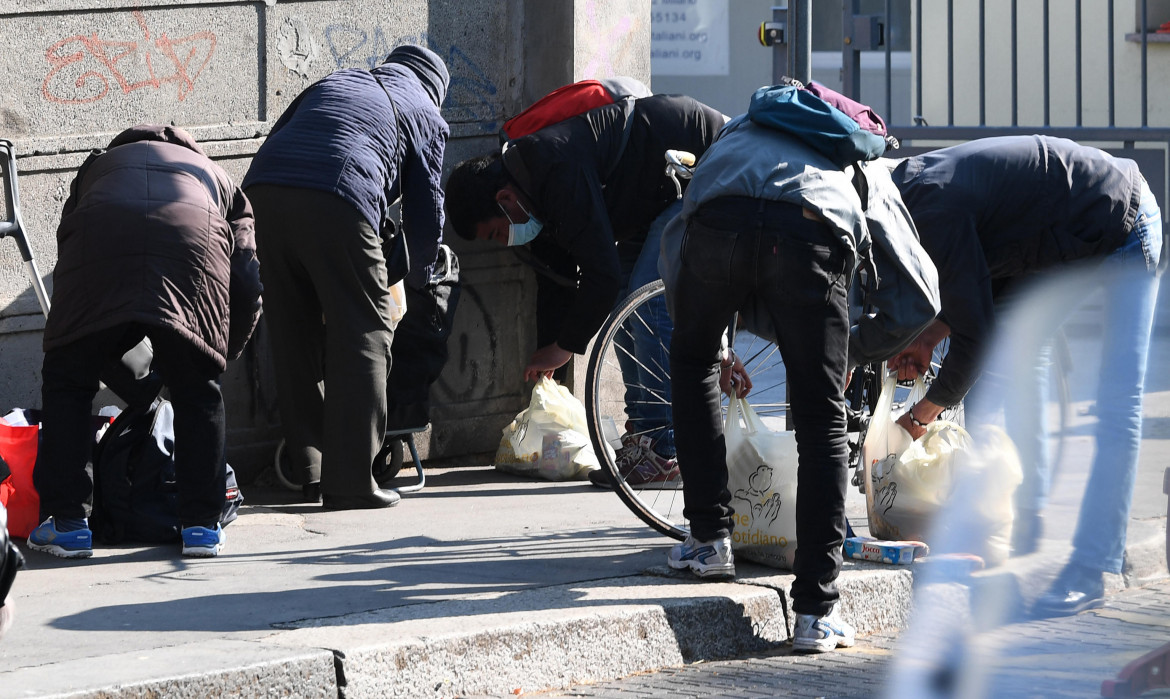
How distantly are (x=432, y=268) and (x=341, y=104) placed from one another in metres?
0.69

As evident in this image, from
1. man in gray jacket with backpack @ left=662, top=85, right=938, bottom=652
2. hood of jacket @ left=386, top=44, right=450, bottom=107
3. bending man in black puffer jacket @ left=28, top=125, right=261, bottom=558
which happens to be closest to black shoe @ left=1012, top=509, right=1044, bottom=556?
man in gray jacket with backpack @ left=662, top=85, right=938, bottom=652

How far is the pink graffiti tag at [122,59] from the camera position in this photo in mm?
5508

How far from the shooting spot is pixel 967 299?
4602 mm

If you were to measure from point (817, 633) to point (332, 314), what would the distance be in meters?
2.17

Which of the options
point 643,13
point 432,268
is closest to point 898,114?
point 643,13

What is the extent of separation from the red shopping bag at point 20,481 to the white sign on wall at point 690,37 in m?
14.8

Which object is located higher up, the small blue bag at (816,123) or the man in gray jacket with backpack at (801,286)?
the small blue bag at (816,123)

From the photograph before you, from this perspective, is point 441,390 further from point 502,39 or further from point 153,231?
point 153,231

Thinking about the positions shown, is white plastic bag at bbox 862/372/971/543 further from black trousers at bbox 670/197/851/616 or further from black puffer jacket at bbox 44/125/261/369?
black puffer jacket at bbox 44/125/261/369

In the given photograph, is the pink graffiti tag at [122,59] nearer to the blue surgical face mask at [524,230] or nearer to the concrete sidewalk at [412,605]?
the blue surgical face mask at [524,230]

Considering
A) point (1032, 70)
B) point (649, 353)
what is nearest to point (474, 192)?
point (649, 353)

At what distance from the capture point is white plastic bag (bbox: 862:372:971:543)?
4941 millimetres

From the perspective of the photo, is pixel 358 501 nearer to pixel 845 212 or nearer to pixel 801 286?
pixel 801 286

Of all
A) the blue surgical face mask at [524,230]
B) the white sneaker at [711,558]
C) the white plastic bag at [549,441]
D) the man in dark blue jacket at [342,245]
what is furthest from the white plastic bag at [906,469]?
the man in dark blue jacket at [342,245]
